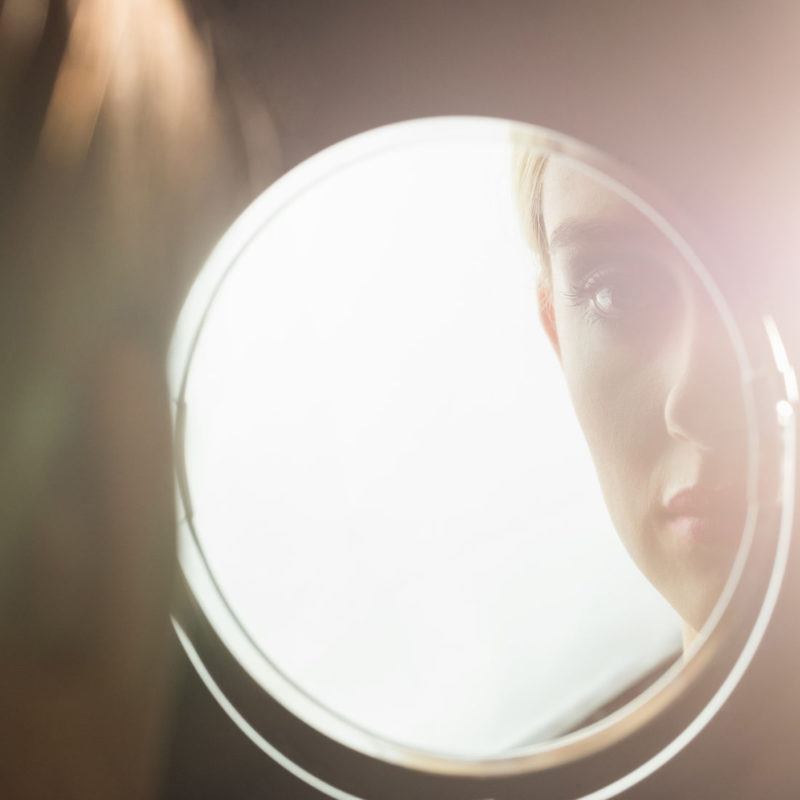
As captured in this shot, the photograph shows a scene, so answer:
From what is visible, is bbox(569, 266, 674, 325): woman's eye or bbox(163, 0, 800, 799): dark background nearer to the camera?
bbox(163, 0, 800, 799): dark background

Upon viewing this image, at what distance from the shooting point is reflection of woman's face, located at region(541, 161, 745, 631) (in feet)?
1.80

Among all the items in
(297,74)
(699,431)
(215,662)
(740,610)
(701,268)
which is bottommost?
(215,662)

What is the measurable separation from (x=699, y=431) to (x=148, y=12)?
1.93 ft

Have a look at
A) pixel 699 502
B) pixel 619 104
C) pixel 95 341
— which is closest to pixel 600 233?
pixel 619 104

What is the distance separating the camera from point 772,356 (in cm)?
49

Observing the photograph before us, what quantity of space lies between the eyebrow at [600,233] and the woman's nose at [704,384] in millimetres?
76

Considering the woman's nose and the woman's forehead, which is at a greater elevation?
the woman's forehead

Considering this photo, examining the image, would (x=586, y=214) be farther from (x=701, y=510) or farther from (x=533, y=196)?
(x=701, y=510)

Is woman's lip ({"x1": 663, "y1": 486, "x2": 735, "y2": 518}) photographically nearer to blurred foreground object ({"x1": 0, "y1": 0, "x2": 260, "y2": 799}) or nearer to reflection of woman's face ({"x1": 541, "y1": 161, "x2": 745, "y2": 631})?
reflection of woman's face ({"x1": 541, "y1": 161, "x2": 745, "y2": 631})

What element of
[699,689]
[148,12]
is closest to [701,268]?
[699,689]

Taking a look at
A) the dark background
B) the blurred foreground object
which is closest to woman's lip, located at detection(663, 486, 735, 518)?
the dark background

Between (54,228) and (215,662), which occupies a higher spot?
(54,228)

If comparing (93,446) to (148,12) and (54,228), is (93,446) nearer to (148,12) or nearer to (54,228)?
(54,228)

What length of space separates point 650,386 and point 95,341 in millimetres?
512
